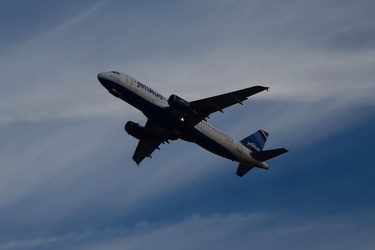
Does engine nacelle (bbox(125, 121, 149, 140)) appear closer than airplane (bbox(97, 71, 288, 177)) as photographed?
No

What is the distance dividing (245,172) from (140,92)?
1908cm

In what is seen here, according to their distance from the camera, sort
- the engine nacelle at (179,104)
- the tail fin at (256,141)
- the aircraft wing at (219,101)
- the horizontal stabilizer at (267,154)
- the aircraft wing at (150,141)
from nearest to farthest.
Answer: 1. the aircraft wing at (219,101)
2. the engine nacelle at (179,104)
3. the horizontal stabilizer at (267,154)
4. the aircraft wing at (150,141)
5. the tail fin at (256,141)

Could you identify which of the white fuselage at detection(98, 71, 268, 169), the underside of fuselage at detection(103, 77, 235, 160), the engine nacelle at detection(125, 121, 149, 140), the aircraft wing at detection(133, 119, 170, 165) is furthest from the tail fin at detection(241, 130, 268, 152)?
the engine nacelle at detection(125, 121, 149, 140)

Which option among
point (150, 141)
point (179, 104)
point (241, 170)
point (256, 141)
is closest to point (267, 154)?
point (241, 170)

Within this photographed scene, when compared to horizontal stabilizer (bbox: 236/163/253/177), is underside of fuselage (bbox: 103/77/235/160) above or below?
above

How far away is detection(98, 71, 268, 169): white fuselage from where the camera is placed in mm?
77312

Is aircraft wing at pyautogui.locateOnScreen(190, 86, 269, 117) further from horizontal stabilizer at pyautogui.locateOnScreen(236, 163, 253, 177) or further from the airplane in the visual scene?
horizontal stabilizer at pyautogui.locateOnScreen(236, 163, 253, 177)

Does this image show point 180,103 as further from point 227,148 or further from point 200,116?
point 227,148

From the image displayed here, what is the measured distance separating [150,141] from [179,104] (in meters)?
11.7

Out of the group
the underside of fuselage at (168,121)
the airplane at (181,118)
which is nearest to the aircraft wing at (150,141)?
the airplane at (181,118)

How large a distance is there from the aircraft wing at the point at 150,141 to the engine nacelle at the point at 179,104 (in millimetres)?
7442

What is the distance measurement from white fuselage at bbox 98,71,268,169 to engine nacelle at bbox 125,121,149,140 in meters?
5.36

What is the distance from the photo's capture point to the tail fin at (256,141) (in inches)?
3526

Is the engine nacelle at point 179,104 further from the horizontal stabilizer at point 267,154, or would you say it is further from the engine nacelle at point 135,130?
the horizontal stabilizer at point 267,154
